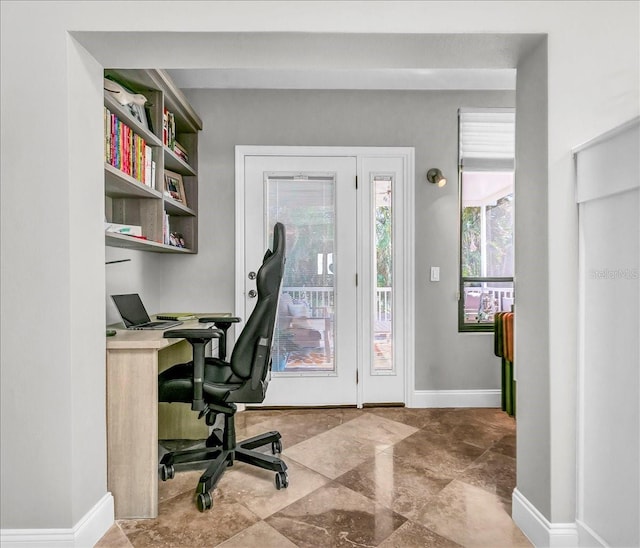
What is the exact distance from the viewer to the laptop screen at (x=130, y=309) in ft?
7.04

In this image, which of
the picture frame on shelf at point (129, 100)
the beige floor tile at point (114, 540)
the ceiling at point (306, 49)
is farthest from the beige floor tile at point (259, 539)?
the picture frame on shelf at point (129, 100)

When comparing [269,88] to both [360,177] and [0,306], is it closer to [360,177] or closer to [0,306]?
[360,177]

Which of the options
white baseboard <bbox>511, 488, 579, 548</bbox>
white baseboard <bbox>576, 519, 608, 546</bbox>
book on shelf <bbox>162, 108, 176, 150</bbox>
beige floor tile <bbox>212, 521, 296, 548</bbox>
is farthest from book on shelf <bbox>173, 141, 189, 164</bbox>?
white baseboard <bbox>576, 519, 608, 546</bbox>

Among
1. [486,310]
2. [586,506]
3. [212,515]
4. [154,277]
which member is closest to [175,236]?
[154,277]

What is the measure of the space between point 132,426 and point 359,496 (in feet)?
3.47

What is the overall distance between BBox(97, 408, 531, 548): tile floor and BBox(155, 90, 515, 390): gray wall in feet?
1.94

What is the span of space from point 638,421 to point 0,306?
84.0 inches

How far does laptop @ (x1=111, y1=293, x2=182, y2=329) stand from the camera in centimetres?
214

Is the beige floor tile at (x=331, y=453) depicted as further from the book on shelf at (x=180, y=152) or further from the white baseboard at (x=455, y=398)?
the book on shelf at (x=180, y=152)

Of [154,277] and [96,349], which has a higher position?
[154,277]

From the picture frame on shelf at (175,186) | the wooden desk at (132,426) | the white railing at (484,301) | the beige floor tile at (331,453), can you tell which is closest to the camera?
the wooden desk at (132,426)

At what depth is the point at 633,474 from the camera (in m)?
1.18

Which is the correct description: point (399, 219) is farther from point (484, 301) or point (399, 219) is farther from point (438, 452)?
point (438, 452)

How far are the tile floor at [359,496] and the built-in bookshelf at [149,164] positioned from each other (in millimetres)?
1294
